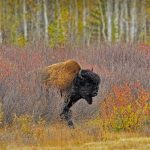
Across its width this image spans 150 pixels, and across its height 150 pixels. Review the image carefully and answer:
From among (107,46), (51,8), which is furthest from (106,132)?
(51,8)

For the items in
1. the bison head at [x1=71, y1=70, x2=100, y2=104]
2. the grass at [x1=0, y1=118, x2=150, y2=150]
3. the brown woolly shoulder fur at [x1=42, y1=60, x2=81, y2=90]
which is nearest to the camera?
the grass at [x1=0, y1=118, x2=150, y2=150]

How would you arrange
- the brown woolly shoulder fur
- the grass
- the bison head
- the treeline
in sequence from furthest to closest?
the treeline
the brown woolly shoulder fur
the bison head
the grass

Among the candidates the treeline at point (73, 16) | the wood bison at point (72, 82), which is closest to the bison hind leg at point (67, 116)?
the wood bison at point (72, 82)

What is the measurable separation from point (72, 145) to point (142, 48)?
12.7m

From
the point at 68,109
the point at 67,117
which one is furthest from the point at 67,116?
the point at 68,109

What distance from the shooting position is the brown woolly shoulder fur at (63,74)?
12344 millimetres

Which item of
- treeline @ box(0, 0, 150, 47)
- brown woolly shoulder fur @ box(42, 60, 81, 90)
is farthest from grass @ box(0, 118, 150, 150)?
treeline @ box(0, 0, 150, 47)

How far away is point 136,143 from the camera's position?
10.6m

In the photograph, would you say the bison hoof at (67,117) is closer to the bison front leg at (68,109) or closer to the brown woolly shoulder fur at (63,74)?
the bison front leg at (68,109)

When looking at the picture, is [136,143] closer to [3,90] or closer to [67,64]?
[67,64]

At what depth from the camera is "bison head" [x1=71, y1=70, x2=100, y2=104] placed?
11969 millimetres

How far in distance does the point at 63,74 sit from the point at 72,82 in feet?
0.92

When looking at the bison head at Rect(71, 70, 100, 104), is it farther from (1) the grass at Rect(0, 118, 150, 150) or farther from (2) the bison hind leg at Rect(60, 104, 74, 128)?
(1) the grass at Rect(0, 118, 150, 150)

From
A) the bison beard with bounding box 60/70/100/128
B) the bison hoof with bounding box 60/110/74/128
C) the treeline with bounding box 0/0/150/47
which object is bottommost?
the treeline with bounding box 0/0/150/47
